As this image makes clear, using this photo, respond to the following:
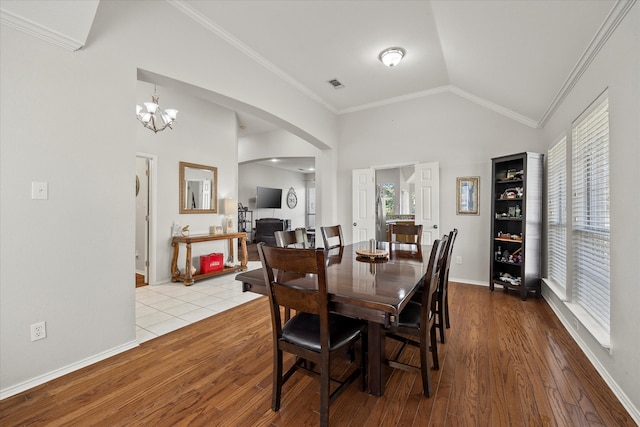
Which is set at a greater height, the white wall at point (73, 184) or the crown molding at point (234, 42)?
the crown molding at point (234, 42)

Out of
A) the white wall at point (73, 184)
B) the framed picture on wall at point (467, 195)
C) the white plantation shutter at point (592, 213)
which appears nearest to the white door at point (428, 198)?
the framed picture on wall at point (467, 195)

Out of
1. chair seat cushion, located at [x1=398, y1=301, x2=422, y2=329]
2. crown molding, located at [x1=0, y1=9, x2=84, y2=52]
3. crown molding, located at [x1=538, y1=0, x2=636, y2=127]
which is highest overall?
crown molding, located at [x1=538, y1=0, x2=636, y2=127]

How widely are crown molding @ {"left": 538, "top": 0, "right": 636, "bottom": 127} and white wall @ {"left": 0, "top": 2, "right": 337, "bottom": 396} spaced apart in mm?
3299

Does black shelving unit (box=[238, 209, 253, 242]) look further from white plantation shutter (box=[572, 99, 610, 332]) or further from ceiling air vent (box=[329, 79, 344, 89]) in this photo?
white plantation shutter (box=[572, 99, 610, 332])

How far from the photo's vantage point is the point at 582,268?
251cm

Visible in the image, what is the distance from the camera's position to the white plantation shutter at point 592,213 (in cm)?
206

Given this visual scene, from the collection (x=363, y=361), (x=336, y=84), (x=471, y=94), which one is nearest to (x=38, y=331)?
(x=363, y=361)

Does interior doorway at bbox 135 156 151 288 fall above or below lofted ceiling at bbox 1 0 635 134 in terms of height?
below

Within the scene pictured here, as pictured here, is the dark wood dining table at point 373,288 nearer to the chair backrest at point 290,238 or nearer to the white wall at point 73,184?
the chair backrest at point 290,238

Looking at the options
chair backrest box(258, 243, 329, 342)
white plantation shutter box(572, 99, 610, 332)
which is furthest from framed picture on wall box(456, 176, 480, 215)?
chair backrest box(258, 243, 329, 342)

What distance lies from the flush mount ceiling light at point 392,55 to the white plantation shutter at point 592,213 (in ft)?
6.57

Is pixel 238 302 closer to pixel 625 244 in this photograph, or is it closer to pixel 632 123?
pixel 625 244

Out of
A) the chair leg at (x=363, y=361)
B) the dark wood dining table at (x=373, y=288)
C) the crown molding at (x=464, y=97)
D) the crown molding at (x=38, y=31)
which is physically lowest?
the chair leg at (x=363, y=361)

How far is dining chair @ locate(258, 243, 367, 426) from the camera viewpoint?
133cm
